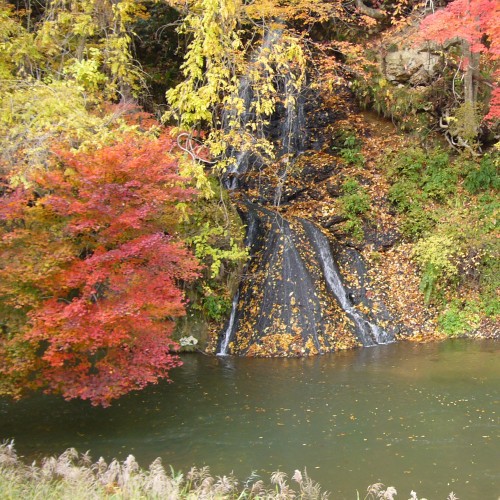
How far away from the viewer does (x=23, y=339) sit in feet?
20.8

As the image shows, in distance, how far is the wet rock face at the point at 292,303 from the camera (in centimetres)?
1097

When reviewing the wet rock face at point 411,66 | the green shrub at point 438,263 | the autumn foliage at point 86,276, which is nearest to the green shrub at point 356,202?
the green shrub at point 438,263

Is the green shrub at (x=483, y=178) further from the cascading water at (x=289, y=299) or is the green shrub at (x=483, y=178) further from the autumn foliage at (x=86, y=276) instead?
the autumn foliage at (x=86, y=276)

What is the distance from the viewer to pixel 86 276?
6.56m

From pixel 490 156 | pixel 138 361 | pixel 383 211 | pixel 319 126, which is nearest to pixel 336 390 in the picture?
pixel 138 361

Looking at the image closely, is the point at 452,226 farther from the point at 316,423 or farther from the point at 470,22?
the point at 316,423

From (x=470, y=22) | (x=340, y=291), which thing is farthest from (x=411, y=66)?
(x=340, y=291)

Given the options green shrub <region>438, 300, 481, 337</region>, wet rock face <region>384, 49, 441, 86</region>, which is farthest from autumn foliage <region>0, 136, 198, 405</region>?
wet rock face <region>384, 49, 441, 86</region>

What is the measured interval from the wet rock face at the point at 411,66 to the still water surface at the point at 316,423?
8.53m

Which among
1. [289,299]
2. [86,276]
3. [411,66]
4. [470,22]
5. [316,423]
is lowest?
[316,423]

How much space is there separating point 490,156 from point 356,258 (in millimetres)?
4537

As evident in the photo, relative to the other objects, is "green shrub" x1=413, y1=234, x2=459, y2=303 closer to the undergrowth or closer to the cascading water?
the undergrowth

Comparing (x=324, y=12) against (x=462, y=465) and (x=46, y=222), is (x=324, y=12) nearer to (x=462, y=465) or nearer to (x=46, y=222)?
(x=46, y=222)

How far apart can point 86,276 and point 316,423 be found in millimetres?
3741
